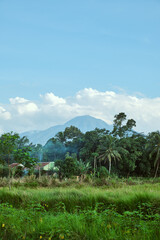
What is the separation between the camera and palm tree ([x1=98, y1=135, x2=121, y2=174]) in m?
43.6

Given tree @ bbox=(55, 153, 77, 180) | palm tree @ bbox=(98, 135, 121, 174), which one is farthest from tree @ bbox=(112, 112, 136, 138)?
tree @ bbox=(55, 153, 77, 180)

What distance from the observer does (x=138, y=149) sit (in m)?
46.1

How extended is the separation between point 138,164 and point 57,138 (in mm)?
22854

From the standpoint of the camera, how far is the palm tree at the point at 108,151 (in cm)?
4362

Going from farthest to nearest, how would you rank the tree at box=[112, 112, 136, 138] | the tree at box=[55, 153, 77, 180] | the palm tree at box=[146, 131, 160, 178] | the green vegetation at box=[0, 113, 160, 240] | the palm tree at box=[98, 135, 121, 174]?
1. the tree at box=[112, 112, 136, 138]
2. the palm tree at box=[146, 131, 160, 178]
3. the palm tree at box=[98, 135, 121, 174]
4. the tree at box=[55, 153, 77, 180]
5. the green vegetation at box=[0, 113, 160, 240]

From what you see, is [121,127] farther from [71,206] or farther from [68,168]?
[71,206]

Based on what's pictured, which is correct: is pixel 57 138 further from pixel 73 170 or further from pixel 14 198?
pixel 14 198

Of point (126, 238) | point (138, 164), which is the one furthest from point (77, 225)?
point (138, 164)

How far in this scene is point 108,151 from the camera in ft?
146

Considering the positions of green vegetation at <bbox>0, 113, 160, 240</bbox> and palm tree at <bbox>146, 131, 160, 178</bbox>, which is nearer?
green vegetation at <bbox>0, 113, 160, 240</bbox>

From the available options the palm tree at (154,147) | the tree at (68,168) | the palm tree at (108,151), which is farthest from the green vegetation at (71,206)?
the palm tree at (154,147)

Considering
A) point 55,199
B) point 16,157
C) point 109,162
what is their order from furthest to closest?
1. point 109,162
2. point 16,157
3. point 55,199

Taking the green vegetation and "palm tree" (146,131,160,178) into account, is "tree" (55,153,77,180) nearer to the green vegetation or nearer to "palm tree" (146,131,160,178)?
the green vegetation

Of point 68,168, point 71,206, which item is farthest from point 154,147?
point 71,206
